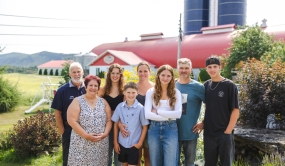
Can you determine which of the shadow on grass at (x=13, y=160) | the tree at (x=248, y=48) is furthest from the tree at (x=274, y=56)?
the shadow on grass at (x=13, y=160)

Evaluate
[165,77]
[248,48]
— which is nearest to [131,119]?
[165,77]

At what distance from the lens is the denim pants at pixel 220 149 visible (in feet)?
11.5

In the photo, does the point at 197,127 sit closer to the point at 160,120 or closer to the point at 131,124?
the point at 160,120

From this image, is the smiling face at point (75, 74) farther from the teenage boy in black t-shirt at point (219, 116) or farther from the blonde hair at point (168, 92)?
the teenage boy in black t-shirt at point (219, 116)

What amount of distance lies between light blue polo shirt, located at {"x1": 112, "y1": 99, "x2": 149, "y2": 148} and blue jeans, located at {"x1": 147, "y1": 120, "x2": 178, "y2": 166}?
0.56 feet

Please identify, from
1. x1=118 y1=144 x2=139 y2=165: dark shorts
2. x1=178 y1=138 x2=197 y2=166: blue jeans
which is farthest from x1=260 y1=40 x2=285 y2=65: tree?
x1=118 y1=144 x2=139 y2=165: dark shorts

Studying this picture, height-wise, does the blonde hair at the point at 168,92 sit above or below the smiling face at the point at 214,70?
below

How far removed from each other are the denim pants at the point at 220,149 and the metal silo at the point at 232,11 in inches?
2592

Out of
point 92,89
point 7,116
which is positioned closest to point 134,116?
point 92,89

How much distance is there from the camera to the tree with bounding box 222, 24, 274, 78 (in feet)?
74.8

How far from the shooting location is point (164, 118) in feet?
11.4

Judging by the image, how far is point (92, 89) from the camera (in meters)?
3.59

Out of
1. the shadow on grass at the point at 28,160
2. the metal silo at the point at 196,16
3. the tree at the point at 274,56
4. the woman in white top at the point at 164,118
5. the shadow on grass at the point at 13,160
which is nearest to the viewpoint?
the woman in white top at the point at 164,118

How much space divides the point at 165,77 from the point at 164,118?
521 mm
